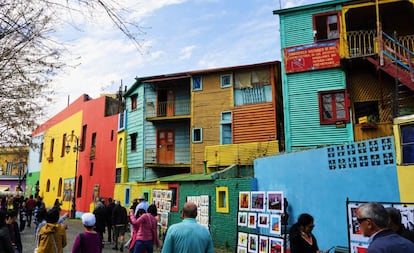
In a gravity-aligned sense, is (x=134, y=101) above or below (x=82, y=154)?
above

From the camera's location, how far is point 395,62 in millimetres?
13312

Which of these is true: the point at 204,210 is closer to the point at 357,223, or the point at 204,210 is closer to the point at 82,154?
the point at 357,223

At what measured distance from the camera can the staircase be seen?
12.5 m

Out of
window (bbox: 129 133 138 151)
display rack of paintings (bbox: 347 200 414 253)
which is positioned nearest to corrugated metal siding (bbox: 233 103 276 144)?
window (bbox: 129 133 138 151)

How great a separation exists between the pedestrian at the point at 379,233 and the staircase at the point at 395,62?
10641 millimetres

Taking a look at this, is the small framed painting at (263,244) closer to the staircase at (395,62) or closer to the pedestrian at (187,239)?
the pedestrian at (187,239)

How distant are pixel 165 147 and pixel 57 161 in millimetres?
17384

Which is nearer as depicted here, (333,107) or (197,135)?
(333,107)

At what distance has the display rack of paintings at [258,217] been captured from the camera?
9328 millimetres

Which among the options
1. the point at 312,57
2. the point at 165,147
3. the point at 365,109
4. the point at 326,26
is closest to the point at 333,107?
the point at 365,109

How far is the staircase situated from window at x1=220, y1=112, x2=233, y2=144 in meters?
8.71

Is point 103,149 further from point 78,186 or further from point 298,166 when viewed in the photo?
point 298,166

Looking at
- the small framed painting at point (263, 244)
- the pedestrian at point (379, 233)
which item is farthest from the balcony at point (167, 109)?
the pedestrian at point (379, 233)

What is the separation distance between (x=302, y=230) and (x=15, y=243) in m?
4.80
